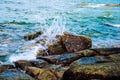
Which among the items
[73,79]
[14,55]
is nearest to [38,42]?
[14,55]

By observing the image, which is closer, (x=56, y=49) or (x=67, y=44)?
(x=56, y=49)

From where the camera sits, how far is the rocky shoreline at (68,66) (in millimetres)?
6047

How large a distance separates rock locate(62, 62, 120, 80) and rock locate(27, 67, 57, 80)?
0.43m

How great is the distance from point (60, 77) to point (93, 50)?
2.06 metres

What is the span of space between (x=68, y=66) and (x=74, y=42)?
2.82m

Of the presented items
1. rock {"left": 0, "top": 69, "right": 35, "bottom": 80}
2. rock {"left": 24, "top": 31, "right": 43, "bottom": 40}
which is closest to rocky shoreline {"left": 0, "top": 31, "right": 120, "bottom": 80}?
rock {"left": 0, "top": 69, "right": 35, "bottom": 80}

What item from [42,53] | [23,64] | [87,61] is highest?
[87,61]

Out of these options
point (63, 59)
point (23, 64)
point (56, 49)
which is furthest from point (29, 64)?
point (56, 49)

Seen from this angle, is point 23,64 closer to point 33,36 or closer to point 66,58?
point 66,58

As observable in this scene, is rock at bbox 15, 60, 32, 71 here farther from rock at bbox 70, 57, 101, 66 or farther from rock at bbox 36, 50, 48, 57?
rock at bbox 36, 50, 48, 57

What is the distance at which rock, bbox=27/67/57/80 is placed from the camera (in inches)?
259

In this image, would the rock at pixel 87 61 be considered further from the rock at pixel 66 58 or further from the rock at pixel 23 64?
the rock at pixel 23 64

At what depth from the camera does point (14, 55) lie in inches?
374

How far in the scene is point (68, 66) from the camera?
7539 millimetres
